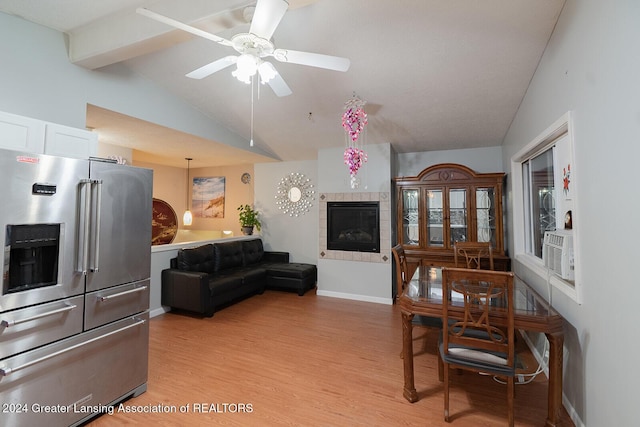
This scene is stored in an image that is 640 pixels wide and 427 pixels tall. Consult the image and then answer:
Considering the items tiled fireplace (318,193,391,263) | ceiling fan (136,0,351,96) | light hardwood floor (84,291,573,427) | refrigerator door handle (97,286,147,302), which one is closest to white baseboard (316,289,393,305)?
tiled fireplace (318,193,391,263)

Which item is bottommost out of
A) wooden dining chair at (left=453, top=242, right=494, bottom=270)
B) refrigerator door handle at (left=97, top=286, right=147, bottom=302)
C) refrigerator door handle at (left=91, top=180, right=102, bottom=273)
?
refrigerator door handle at (left=97, top=286, right=147, bottom=302)

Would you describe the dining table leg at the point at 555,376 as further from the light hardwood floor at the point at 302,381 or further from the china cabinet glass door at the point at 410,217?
the china cabinet glass door at the point at 410,217

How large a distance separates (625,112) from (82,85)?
410cm

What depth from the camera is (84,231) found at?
6.02ft

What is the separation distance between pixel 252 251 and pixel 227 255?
0.69 metres

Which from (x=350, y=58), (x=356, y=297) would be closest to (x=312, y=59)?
(x=350, y=58)

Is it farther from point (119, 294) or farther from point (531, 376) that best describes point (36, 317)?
point (531, 376)

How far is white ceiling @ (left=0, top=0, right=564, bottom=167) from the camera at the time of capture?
87.1 inches

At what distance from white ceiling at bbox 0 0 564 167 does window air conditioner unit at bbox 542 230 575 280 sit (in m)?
1.68

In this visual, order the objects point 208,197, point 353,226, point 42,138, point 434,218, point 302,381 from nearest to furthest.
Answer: point 42,138 < point 302,381 < point 434,218 < point 353,226 < point 208,197

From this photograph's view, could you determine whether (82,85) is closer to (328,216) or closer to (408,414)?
(328,216)

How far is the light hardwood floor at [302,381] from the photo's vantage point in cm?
198

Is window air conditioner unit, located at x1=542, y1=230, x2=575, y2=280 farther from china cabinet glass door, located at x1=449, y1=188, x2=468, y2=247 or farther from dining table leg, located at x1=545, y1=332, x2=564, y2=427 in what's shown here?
china cabinet glass door, located at x1=449, y1=188, x2=468, y2=247

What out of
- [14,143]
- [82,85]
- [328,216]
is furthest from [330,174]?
[14,143]
